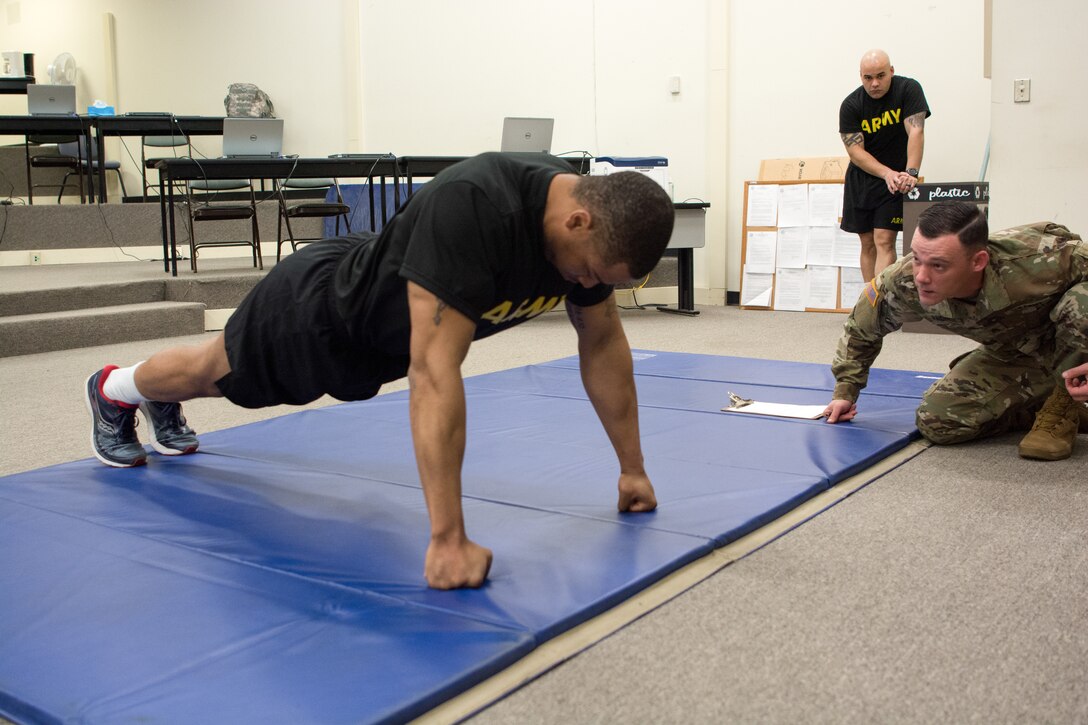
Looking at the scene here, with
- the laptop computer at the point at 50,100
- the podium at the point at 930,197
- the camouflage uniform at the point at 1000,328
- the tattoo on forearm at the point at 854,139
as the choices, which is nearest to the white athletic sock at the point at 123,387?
the camouflage uniform at the point at 1000,328

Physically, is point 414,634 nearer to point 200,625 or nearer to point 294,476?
point 200,625

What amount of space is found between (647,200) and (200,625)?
990 millimetres

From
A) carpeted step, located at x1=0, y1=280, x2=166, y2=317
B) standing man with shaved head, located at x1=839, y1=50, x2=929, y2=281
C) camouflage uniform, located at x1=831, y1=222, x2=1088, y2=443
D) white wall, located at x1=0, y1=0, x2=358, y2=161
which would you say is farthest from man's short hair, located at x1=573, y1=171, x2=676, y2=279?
white wall, located at x1=0, y1=0, x2=358, y2=161

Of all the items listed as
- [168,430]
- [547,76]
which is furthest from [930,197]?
[168,430]

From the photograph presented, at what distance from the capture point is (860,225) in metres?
5.65

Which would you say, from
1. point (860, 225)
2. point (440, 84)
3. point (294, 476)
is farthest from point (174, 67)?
point (294, 476)

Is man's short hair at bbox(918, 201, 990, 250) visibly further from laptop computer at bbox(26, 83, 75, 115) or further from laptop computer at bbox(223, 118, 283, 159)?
laptop computer at bbox(26, 83, 75, 115)

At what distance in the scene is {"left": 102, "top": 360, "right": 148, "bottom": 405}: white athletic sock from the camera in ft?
8.52

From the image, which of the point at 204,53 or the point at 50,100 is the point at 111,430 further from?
the point at 204,53

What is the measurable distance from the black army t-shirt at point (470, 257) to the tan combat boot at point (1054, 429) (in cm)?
136

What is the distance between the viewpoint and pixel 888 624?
1.64 metres

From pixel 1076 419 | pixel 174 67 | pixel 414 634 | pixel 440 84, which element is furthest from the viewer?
pixel 174 67

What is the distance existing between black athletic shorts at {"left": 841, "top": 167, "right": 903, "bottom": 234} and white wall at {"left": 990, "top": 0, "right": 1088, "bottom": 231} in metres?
0.99

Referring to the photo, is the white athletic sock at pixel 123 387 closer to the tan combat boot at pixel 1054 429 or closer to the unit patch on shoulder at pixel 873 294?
the unit patch on shoulder at pixel 873 294
